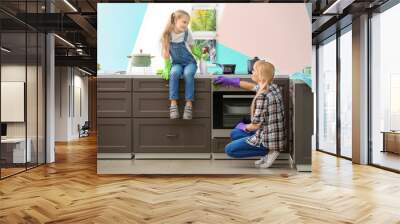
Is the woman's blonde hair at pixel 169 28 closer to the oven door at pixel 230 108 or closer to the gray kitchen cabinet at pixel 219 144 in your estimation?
the oven door at pixel 230 108

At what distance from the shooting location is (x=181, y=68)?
17.1 feet

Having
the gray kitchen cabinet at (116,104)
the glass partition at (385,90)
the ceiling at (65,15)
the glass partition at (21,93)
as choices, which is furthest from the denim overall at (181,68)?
the glass partition at (385,90)

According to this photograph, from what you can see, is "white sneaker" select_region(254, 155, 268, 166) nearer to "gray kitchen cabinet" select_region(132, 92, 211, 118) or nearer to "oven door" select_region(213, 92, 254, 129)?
"oven door" select_region(213, 92, 254, 129)

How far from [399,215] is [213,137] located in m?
2.58

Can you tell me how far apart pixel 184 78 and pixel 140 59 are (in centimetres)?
58

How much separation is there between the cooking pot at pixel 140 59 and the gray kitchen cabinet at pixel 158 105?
1.27 ft

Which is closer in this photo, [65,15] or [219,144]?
[219,144]

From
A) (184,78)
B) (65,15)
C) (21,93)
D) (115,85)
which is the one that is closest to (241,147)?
(184,78)

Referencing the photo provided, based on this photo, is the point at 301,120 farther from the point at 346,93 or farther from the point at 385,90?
the point at 346,93

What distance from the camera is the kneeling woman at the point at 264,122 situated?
5.04 metres

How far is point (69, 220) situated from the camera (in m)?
3.00

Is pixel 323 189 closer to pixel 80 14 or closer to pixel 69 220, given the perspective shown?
pixel 69 220

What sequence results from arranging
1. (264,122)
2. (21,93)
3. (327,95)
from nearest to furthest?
(264,122) < (21,93) < (327,95)

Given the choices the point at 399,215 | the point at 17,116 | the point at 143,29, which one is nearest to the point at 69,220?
the point at 399,215
